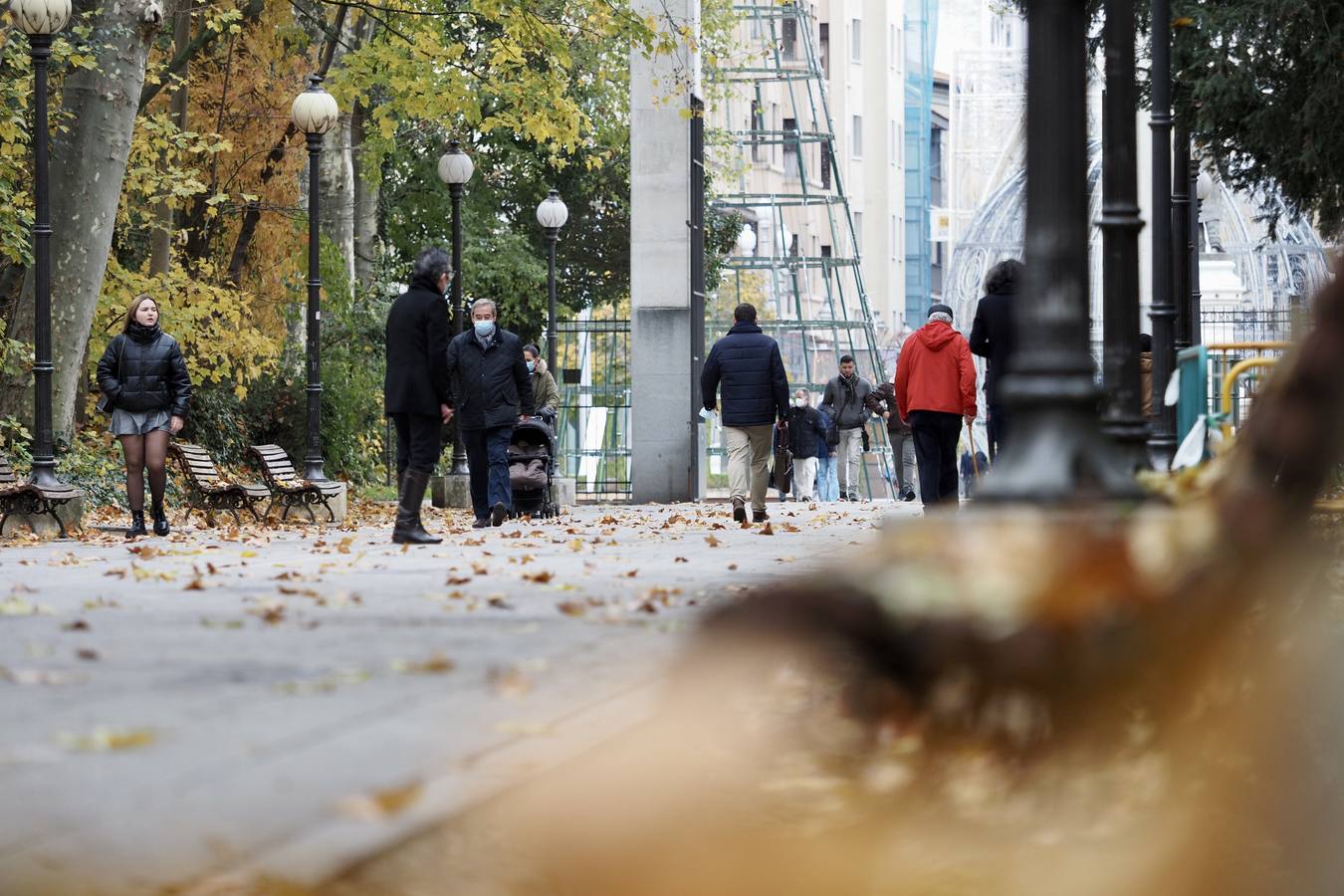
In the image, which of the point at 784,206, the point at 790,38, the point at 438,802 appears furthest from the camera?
the point at 790,38

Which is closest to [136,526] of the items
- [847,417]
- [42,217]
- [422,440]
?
[42,217]

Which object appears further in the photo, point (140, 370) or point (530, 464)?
point (530, 464)

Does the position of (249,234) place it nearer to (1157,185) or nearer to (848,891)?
(1157,185)

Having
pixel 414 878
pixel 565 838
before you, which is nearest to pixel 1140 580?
pixel 565 838

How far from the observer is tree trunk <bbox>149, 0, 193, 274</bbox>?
26984mm

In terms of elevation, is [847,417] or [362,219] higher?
[362,219]

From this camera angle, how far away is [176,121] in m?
28.5

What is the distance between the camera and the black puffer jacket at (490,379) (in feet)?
55.6

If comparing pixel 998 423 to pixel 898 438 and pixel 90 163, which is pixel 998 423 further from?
pixel 898 438

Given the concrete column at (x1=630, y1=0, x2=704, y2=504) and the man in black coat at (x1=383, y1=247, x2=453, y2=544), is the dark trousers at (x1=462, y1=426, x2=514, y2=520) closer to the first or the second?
the man in black coat at (x1=383, y1=247, x2=453, y2=544)

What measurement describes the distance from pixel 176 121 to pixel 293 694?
2386 centimetres

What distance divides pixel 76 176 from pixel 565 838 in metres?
17.4

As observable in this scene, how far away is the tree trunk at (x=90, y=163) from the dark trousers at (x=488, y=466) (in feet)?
18.0

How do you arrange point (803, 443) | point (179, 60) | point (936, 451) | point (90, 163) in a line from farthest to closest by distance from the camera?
point (803, 443), point (179, 60), point (90, 163), point (936, 451)
